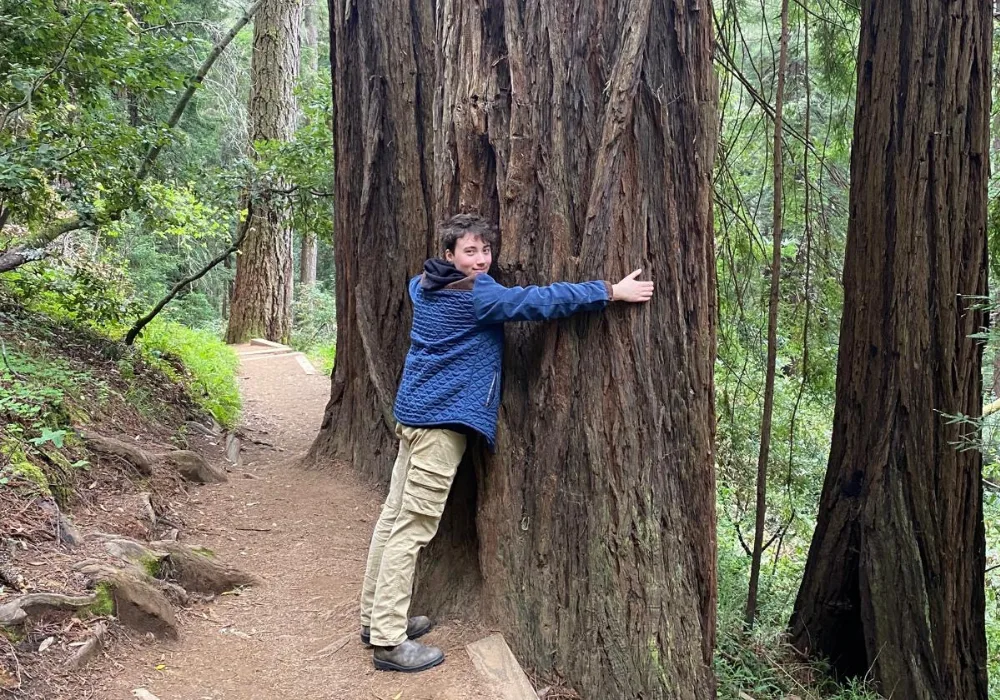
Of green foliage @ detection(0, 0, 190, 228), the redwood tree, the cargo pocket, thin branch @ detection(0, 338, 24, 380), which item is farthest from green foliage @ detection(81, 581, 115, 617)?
green foliage @ detection(0, 0, 190, 228)

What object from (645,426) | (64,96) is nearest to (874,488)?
(645,426)

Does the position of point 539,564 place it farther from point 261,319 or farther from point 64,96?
point 261,319

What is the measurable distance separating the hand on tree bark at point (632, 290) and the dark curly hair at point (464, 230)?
656mm

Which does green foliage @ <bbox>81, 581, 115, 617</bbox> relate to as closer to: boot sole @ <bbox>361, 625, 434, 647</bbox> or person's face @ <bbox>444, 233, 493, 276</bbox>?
boot sole @ <bbox>361, 625, 434, 647</bbox>

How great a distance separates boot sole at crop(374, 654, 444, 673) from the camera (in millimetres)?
3461

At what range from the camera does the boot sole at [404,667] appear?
11.4 feet

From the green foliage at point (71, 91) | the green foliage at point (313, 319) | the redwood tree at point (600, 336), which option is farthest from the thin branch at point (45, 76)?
the green foliage at point (313, 319)

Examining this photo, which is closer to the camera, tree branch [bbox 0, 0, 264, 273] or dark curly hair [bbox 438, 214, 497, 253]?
dark curly hair [bbox 438, 214, 497, 253]

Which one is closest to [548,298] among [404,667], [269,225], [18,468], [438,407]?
[438,407]

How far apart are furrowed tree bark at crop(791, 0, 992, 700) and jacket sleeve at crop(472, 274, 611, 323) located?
2730mm

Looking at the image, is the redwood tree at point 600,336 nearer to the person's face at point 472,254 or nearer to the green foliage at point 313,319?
the person's face at point 472,254

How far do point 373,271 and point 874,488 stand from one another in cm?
375

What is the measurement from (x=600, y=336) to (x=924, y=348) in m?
2.70

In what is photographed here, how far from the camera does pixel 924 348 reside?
16.0ft
